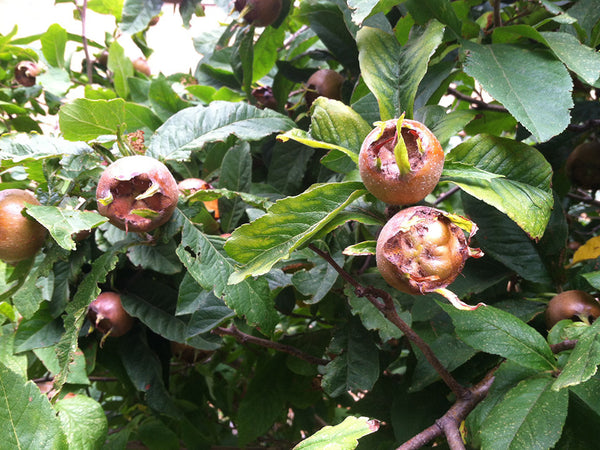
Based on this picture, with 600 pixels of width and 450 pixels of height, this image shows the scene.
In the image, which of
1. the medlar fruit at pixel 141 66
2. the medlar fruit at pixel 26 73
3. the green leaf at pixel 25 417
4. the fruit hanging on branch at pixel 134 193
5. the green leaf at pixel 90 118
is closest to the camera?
the green leaf at pixel 25 417

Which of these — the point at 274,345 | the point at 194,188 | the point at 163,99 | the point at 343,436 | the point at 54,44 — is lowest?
the point at 274,345

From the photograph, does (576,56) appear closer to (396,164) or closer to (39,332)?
(396,164)

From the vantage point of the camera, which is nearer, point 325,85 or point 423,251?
point 423,251

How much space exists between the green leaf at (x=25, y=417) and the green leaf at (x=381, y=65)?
25.8 inches

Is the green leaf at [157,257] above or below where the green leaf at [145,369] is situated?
above

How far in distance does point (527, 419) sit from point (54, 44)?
1615 millimetres

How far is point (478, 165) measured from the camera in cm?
73

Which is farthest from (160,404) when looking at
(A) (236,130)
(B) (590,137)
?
(B) (590,137)

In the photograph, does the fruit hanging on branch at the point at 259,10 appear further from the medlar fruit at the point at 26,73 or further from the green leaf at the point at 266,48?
the medlar fruit at the point at 26,73

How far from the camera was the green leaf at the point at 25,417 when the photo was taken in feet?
2.14

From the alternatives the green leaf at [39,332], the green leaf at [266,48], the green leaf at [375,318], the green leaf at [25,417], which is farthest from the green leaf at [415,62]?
the green leaf at [39,332]

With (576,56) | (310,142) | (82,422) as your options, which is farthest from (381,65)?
(82,422)

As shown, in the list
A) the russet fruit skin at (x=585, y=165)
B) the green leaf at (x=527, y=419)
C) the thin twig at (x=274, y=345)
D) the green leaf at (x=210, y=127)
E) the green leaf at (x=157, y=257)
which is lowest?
the thin twig at (x=274, y=345)

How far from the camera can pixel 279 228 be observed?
2.12 feet
